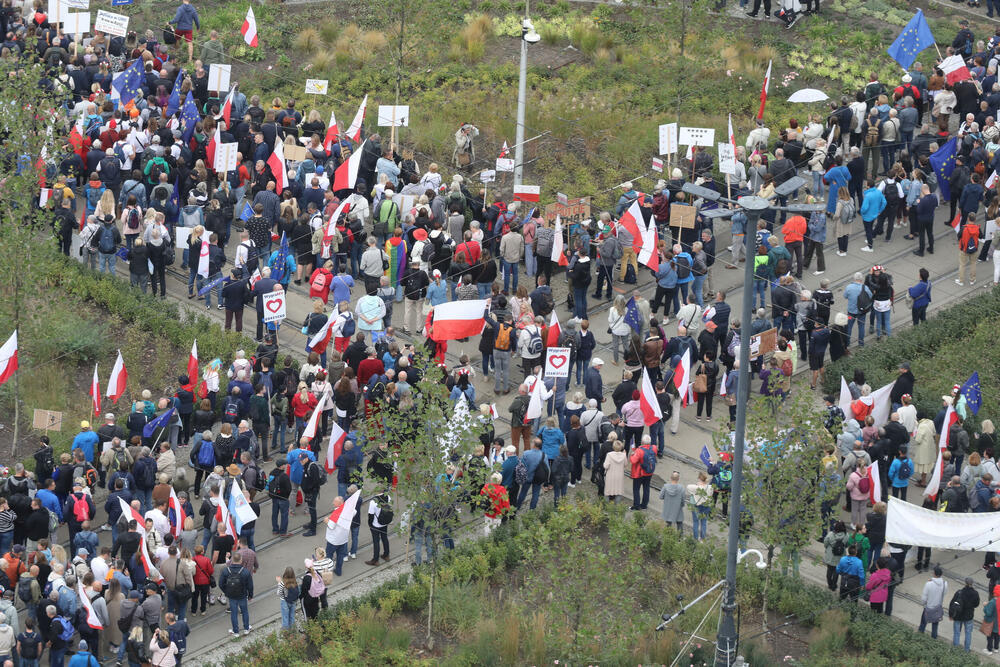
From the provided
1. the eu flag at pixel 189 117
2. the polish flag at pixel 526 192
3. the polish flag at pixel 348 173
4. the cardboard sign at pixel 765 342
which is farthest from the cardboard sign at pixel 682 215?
the eu flag at pixel 189 117

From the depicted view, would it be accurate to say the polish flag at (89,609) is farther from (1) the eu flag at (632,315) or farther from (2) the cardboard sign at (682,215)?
(2) the cardboard sign at (682,215)

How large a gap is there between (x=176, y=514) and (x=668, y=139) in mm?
14200

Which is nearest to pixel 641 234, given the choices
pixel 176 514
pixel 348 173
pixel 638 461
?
pixel 348 173

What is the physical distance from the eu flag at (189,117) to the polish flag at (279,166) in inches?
99.4

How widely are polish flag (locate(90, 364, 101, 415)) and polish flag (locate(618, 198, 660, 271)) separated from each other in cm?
1004

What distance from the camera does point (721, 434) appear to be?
88.2 ft

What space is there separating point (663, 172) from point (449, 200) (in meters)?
5.56

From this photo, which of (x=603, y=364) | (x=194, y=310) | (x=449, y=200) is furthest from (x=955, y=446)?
(x=194, y=310)

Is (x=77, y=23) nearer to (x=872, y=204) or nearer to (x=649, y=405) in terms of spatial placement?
(x=872, y=204)

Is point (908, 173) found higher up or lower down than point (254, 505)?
higher up

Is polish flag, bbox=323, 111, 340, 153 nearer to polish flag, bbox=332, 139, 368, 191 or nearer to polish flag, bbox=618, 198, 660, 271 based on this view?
polish flag, bbox=332, 139, 368, 191

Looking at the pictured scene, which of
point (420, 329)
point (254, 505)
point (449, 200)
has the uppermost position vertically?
point (449, 200)

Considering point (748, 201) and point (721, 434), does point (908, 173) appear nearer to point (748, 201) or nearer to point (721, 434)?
point (721, 434)

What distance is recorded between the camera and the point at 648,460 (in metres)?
28.9
